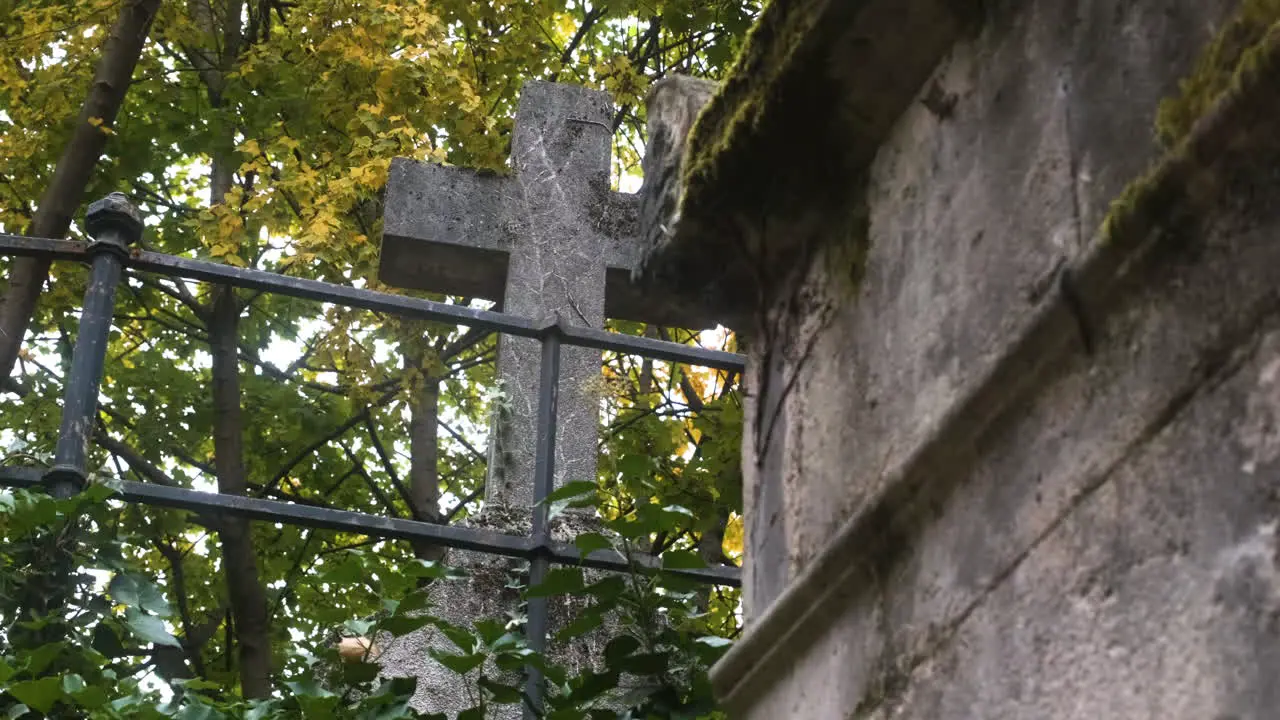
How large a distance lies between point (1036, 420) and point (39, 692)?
1.88 metres

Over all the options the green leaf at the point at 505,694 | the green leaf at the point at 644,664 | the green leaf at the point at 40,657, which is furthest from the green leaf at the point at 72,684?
the green leaf at the point at 644,664

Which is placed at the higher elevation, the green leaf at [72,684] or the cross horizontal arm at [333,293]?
the cross horizontal arm at [333,293]

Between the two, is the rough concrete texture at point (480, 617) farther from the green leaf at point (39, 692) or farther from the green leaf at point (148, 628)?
the green leaf at point (39, 692)

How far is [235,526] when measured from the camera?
7.36 m

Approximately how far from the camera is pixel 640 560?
10.4 feet

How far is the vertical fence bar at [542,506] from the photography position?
304 centimetres

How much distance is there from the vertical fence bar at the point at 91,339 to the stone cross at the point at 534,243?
43.1 inches

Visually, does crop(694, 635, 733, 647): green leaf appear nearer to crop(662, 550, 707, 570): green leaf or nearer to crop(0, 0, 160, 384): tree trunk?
crop(662, 550, 707, 570): green leaf

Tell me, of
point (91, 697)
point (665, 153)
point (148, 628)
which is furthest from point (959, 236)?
point (148, 628)

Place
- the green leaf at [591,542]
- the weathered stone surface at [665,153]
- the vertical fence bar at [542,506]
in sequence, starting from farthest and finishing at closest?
1. the vertical fence bar at [542,506]
2. the green leaf at [591,542]
3. the weathered stone surface at [665,153]

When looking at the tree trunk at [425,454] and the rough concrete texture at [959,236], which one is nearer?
the rough concrete texture at [959,236]

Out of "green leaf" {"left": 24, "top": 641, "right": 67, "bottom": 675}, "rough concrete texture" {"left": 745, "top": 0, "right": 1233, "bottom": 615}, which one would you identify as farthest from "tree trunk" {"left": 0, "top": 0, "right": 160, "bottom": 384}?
"rough concrete texture" {"left": 745, "top": 0, "right": 1233, "bottom": 615}

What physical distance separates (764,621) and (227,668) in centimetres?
700

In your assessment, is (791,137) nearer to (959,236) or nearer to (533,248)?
(959,236)
